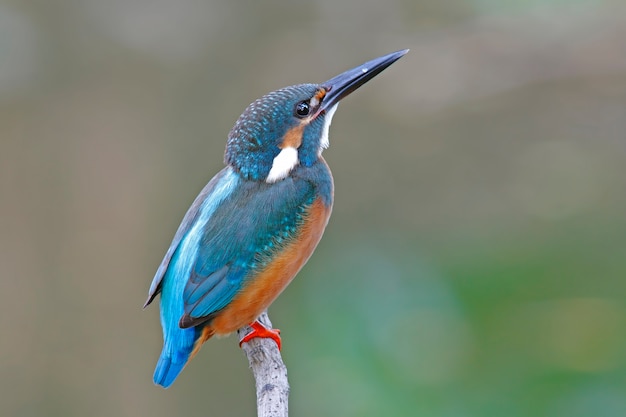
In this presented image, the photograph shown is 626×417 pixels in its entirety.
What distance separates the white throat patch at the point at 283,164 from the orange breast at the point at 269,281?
0.42ft

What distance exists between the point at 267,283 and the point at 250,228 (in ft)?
0.53

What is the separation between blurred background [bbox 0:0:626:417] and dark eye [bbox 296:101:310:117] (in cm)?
142

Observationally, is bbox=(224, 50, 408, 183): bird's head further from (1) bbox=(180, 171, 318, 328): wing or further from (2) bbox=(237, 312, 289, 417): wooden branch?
(2) bbox=(237, 312, 289, 417): wooden branch

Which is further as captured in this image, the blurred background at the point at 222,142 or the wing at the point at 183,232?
the blurred background at the point at 222,142

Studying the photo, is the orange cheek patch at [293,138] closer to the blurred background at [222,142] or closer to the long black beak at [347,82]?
the long black beak at [347,82]

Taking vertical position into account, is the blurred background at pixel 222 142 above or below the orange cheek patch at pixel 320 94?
below

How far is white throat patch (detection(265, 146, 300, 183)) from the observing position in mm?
2828

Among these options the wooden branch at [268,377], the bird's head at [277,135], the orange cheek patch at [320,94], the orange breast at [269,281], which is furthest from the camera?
the orange cheek patch at [320,94]

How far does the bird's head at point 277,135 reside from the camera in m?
2.82

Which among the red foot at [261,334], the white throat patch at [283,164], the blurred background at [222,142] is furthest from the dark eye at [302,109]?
the blurred background at [222,142]

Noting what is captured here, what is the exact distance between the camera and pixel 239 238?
2709 millimetres

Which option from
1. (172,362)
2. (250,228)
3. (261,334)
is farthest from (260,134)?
(172,362)

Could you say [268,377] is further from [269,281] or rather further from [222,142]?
[222,142]

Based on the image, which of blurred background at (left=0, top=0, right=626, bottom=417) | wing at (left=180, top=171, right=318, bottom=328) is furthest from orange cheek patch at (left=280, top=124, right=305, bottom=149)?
blurred background at (left=0, top=0, right=626, bottom=417)
